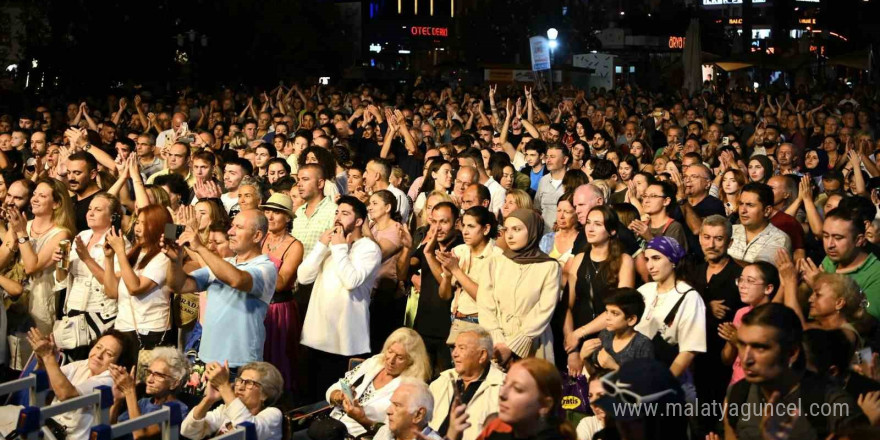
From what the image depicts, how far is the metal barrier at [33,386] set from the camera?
5883mm

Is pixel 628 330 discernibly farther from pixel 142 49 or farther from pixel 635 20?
pixel 635 20

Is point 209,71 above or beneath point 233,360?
above

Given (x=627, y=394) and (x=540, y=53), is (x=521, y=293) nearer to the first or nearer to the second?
(x=627, y=394)

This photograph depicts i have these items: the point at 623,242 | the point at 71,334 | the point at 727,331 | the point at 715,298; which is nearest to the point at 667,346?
the point at 727,331

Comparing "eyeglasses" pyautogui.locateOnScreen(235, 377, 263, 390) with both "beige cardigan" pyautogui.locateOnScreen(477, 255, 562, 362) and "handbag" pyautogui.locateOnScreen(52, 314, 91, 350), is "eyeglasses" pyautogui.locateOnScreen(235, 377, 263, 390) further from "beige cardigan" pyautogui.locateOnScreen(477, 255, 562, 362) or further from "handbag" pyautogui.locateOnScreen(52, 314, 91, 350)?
"handbag" pyautogui.locateOnScreen(52, 314, 91, 350)

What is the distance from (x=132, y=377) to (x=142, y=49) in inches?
1015

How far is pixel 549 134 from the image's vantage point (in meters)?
15.6

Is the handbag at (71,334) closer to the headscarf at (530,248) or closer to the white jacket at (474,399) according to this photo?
the white jacket at (474,399)

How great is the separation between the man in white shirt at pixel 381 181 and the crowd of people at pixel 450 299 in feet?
0.09

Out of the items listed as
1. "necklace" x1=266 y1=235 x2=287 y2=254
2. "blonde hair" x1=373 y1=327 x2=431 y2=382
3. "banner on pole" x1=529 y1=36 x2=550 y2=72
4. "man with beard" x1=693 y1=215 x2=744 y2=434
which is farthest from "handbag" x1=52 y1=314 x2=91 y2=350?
"banner on pole" x1=529 y1=36 x2=550 y2=72

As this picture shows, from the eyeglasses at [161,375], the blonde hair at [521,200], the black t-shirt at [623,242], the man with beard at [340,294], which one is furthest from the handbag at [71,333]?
the black t-shirt at [623,242]

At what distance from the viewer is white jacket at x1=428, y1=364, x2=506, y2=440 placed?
6477 millimetres

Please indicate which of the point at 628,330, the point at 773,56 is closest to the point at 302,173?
the point at 628,330

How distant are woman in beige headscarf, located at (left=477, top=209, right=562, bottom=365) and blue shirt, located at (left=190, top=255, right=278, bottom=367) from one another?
1.40 metres
